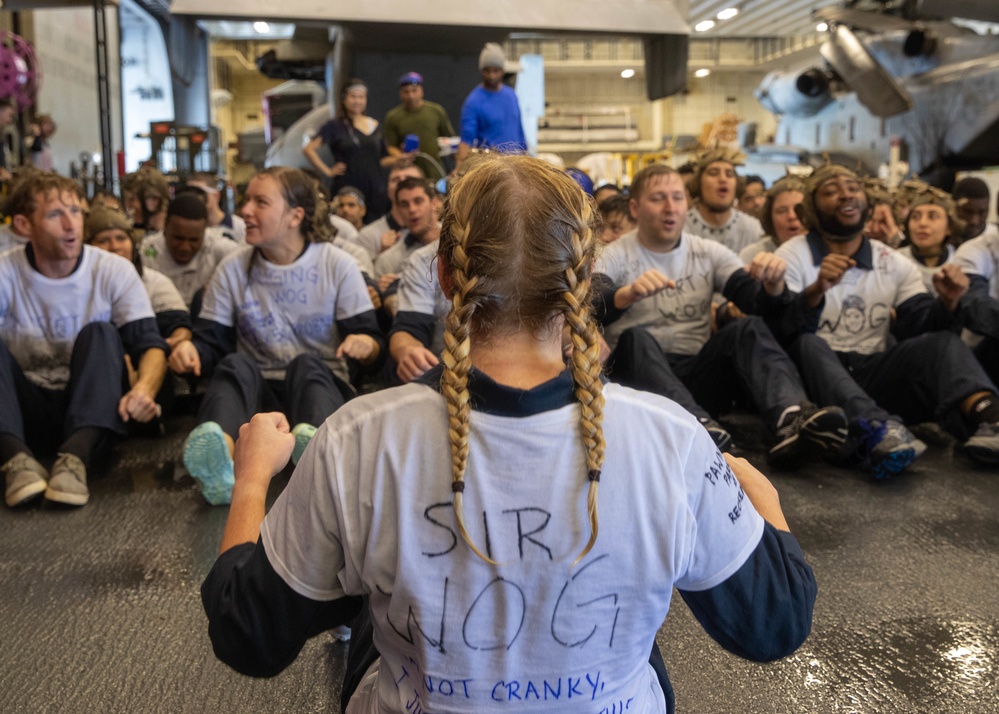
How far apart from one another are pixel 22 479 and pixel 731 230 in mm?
3029

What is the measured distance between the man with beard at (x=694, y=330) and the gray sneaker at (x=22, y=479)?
168cm

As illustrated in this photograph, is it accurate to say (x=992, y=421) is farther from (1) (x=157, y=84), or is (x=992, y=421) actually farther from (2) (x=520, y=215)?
(1) (x=157, y=84)

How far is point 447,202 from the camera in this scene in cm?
89

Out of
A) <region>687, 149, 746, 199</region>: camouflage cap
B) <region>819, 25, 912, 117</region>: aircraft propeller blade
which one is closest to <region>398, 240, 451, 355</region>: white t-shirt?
<region>687, 149, 746, 199</region>: camouflage cap

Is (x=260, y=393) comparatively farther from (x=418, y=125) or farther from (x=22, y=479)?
(x=418, y=125)

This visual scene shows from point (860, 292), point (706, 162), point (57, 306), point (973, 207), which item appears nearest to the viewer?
point (57, 306)

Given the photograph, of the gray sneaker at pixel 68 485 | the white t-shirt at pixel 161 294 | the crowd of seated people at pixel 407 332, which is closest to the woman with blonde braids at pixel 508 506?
the crowd of seated people at pixel 407 332

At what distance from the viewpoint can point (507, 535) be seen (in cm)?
81

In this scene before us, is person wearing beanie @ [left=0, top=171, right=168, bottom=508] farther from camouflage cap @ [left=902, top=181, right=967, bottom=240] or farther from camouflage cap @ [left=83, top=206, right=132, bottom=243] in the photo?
camouflage cap @ [left=902, top=181, right=967, bottom=240]

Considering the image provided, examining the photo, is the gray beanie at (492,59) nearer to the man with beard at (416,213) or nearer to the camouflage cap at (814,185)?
the man with beard at (416,213)

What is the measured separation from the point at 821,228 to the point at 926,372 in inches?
24.9

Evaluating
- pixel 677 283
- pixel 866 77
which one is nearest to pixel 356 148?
pixel 677 283

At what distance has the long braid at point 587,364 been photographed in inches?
31.1

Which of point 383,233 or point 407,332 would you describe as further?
point 383,233
